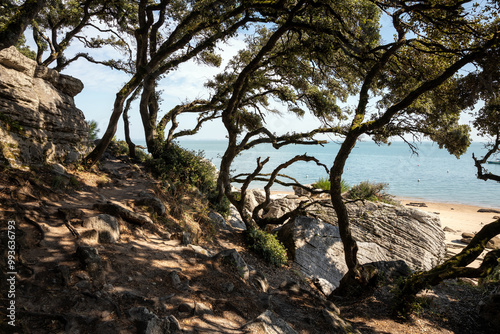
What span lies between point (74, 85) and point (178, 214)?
547 centimetres

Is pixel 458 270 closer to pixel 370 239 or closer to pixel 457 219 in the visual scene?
pixel 370 239

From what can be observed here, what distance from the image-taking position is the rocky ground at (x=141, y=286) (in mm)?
3064

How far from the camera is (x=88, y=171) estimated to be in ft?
28.6

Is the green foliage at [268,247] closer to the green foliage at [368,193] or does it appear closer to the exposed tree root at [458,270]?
the exposed tree root at [458,270]

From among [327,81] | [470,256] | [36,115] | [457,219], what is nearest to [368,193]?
[327,81]

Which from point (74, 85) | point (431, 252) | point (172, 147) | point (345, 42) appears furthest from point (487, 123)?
point (74, 85)

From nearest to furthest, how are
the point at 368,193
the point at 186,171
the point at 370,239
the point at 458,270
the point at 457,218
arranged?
1. the point at 458,270
2. the point at 370,239
3. the point at 186,171
4. the point at 368,193
5. the point at 457,218

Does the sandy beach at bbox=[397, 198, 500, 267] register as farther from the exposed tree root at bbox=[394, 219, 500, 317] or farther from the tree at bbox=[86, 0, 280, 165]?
the tree at bbox=[86, 0, 280, 165]

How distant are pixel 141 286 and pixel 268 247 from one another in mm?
5868

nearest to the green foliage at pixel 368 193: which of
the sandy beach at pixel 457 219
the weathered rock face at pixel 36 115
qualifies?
the sandy beach at pixel 457 219

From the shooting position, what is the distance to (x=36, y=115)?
7.25 m

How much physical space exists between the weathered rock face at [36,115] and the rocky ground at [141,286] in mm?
729

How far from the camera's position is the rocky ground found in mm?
3064

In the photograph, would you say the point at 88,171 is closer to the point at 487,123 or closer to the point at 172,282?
the point at 172,282
